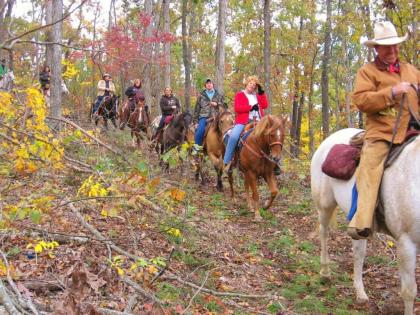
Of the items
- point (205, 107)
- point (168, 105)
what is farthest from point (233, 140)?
point (168, 105)

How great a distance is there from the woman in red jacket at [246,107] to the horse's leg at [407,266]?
227 inches

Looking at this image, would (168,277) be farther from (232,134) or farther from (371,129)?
(232,134)

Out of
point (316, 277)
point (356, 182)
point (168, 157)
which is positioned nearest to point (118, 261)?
point (168, 157)

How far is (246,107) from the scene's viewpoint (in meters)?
9.91

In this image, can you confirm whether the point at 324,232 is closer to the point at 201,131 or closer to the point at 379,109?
the point at 379,109

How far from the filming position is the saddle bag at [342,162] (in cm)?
540

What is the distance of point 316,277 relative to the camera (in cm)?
627

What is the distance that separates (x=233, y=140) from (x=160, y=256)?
480 cm

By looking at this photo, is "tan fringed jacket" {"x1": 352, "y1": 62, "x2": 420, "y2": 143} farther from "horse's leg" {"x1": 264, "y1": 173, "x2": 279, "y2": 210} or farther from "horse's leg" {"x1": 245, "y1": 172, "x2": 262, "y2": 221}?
"horse's leg" {"x1": 245, "y1": 172, "x2": 262, "y2": 221}

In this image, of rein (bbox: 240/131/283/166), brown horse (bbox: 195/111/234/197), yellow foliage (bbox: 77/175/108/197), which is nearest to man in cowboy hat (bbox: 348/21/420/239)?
yellow foliage (bbox: 77/175/108/197)

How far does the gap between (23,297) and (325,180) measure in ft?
13.1

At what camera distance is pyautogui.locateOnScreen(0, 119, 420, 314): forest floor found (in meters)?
4.04

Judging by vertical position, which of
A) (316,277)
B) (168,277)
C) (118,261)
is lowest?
(316,277)

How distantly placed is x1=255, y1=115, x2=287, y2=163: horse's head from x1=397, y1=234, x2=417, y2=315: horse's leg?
4370mm
